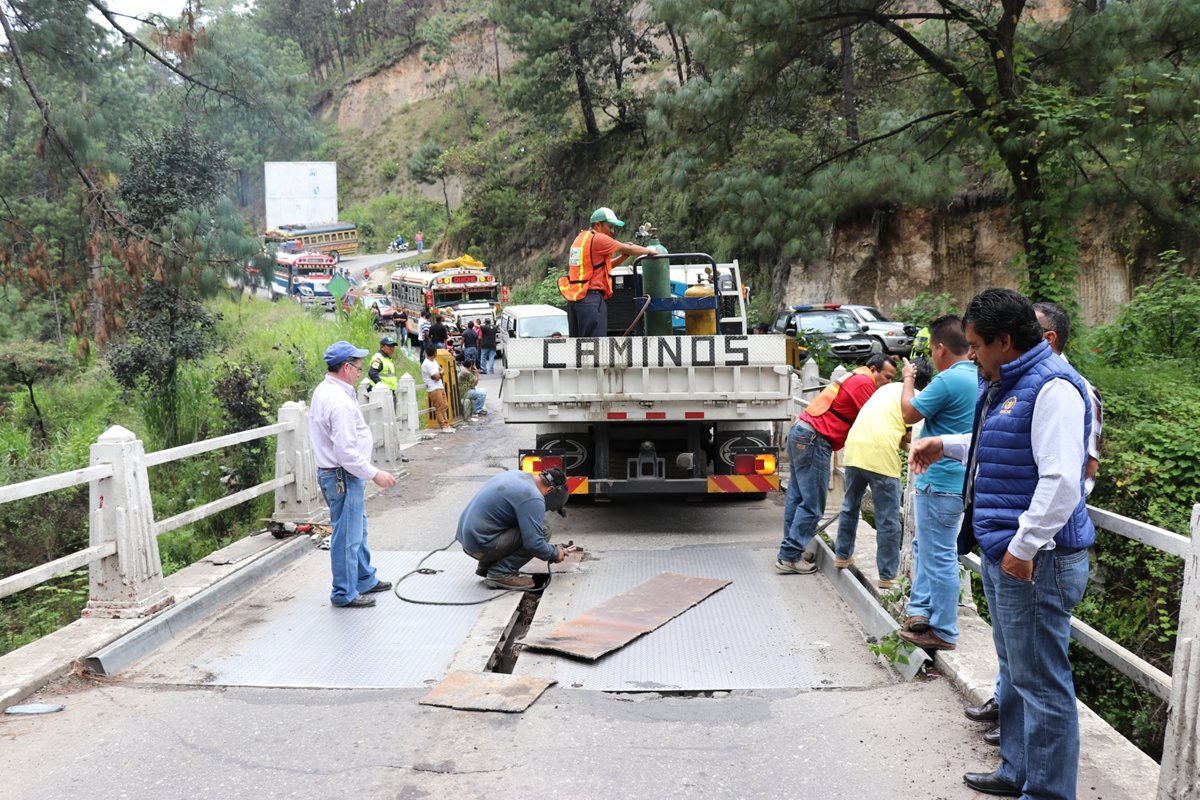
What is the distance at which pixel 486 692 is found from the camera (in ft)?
16.6

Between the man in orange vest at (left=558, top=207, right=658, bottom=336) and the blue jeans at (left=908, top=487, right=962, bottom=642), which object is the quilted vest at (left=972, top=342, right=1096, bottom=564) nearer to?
the blue jeans at (left=908, top=487, right=962, bottom=642)

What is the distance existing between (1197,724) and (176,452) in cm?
617

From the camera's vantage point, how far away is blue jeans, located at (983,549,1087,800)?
341cm

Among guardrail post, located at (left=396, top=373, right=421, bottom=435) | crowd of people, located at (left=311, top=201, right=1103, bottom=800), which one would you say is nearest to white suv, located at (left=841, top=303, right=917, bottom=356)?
guardrail post, located at (left=396, top=373, right=421, bottom=435)

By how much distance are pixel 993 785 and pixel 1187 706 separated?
2.78 ft

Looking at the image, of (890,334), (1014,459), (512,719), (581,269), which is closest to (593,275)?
(581,269)

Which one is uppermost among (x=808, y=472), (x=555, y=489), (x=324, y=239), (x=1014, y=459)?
(x=324, y=239)

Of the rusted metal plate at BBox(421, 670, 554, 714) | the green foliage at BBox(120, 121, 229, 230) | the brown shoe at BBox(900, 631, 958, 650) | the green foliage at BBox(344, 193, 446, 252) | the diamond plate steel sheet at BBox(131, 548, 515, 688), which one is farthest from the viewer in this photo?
the green foliage at BBox(344, 193, 446, 252)

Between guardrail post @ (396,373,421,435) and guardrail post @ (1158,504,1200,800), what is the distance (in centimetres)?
1306

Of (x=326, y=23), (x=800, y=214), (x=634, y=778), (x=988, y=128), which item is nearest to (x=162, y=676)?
(x=634, y=778)

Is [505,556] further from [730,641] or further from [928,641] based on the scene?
[928,641]

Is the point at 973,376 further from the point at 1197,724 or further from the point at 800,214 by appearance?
the point at 800,214

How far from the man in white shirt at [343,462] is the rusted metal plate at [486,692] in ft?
5.75

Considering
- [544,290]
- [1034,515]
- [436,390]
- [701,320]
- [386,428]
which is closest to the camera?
[1034,515]
